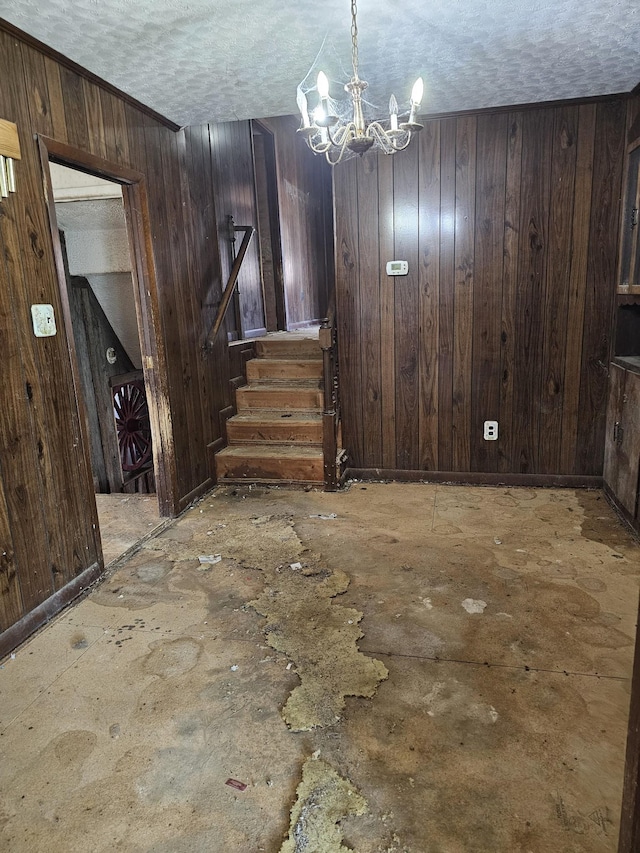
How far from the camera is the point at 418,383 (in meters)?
3.74

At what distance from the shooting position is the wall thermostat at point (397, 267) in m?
3.61

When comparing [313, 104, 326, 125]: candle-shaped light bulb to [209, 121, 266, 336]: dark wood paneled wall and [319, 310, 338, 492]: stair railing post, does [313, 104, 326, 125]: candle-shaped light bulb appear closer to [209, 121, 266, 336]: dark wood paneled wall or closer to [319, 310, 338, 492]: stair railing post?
[319, 310, 338, 492]: stair railing post

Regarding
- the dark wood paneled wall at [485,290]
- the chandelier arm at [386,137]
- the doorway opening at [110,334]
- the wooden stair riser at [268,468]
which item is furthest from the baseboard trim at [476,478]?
the chandelier arm at [386,137]

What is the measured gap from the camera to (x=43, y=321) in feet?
7.30

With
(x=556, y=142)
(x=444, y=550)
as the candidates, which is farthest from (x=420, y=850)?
(x=556, y=142)

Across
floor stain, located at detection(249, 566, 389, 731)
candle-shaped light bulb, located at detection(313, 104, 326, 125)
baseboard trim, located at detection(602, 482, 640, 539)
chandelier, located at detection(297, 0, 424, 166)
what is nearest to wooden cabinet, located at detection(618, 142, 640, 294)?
baseboard trim, located at detection(602, 482, 640, 539)

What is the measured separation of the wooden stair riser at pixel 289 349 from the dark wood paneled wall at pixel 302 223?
4.15ft

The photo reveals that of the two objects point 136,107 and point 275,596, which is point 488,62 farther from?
point 275,596

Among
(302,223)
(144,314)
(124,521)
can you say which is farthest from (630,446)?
(302,223)

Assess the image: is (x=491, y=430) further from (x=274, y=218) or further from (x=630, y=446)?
(x=274, y=218)

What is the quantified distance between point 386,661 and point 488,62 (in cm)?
263

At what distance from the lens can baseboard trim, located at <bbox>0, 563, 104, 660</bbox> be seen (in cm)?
208

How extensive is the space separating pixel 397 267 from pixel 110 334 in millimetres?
2580

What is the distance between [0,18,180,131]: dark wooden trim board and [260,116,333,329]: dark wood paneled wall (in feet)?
7.92
